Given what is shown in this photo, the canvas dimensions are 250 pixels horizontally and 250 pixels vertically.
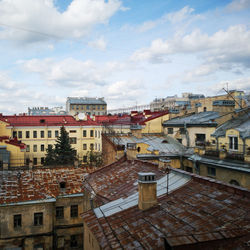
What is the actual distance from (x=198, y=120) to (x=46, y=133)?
32.8 meters

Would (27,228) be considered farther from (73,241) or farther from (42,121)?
(42,121)

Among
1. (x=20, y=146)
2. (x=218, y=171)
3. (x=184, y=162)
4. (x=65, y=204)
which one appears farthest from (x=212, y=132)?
(x=20, y=146)

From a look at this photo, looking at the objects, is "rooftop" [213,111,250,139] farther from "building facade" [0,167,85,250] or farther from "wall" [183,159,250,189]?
"building facade" [0,167,85,250]

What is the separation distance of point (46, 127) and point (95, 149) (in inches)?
417

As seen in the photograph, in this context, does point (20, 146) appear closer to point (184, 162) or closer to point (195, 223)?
point (184, 162)

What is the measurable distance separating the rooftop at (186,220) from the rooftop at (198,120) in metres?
16.9

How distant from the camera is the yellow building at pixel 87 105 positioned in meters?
110

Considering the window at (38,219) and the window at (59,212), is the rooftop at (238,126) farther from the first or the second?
the window at (38,219)

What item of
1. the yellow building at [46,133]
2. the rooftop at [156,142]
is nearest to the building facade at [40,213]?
the rooftop at [156,142]

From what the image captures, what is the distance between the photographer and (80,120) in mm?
54719

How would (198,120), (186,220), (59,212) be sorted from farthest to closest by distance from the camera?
(198,120) → (59,212) → (186,220)

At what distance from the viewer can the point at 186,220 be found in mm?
8266

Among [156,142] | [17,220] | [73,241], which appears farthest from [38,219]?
[156,142]

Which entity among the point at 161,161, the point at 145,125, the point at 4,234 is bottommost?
the point at 4,234
